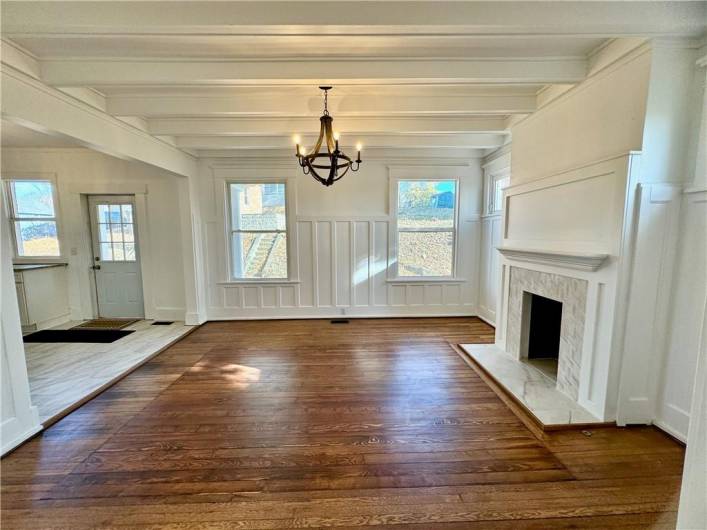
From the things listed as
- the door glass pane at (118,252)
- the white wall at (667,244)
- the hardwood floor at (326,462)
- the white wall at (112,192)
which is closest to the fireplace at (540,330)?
the hardwood floor at (326,462)

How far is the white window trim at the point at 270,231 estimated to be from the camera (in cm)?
481

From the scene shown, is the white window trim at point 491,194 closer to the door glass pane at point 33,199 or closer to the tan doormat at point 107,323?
the tan doormat at point 107,323

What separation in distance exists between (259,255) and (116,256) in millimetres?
2328

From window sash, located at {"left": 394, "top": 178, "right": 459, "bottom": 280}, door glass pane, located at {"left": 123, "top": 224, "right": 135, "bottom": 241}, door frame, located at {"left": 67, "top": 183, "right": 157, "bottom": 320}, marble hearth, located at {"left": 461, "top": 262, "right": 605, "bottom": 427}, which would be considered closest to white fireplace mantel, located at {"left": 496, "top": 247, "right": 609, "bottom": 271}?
marble hearth, located at {"left": 461, "top": 262, "right": 605, "bottom": 427}

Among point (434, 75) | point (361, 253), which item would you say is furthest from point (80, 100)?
point (361, 253)

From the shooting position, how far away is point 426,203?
497cm

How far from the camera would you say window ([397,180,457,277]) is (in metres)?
4.95

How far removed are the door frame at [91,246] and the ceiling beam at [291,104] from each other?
7.33 ft

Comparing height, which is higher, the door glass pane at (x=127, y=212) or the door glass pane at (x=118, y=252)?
the door glass pane at (x=127, y=212)

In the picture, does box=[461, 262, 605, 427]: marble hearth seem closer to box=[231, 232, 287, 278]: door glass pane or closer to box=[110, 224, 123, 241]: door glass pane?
box=[231, 232, 287, 278]: door glass pane

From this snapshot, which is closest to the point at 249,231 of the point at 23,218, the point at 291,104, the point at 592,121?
the point at 291,104

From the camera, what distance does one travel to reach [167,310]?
16.2 ft

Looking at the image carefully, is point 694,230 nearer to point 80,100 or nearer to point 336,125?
point 336,125

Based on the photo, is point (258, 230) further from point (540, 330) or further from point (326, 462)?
point (540, 330)
